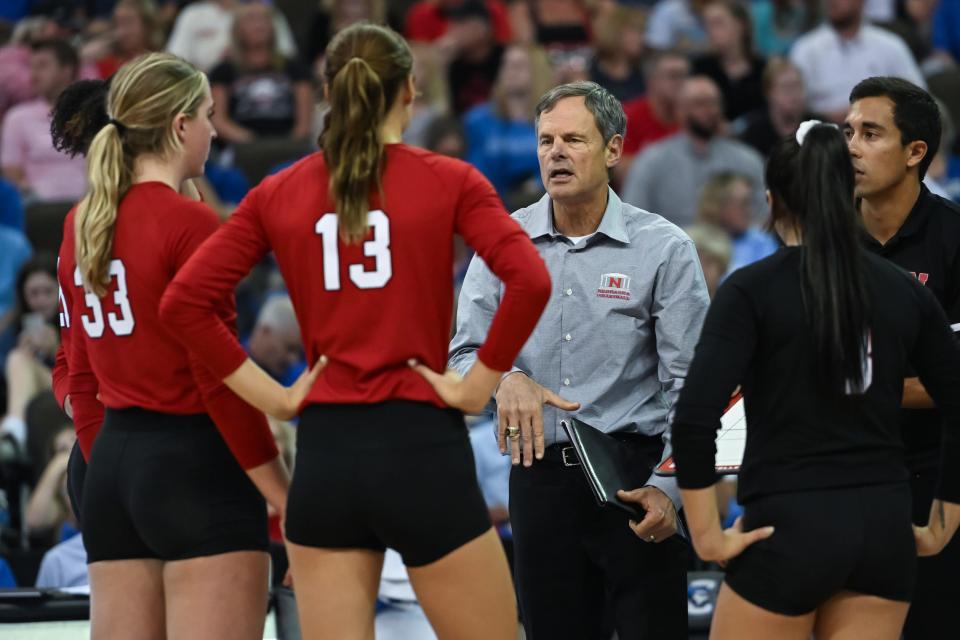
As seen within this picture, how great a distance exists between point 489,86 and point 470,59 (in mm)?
228

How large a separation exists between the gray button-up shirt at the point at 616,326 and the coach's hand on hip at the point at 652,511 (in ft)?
0.55

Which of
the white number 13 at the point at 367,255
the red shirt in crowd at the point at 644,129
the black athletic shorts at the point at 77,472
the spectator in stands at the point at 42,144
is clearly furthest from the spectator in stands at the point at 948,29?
the white number 13 at the point at 367,255

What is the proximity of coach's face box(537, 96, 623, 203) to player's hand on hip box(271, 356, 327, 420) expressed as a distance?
37.8 inches

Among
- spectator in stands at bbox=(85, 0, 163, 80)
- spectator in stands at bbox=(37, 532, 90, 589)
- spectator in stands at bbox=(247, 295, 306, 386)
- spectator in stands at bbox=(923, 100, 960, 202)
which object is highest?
spectator in stands at bbox=(85, 0, 163, 80)

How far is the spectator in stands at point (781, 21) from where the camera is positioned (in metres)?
11.3

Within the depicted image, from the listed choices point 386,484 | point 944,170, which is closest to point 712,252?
point 944,170

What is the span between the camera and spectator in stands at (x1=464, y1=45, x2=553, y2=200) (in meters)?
9.38

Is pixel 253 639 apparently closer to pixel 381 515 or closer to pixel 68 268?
pixel 381 515

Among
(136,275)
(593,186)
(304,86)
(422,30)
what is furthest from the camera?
(422,30)

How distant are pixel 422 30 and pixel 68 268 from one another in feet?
25.0

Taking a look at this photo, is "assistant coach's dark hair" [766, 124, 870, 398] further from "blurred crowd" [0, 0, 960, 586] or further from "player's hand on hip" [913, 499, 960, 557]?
"blurred crowd" [0, 0, 960, 586]

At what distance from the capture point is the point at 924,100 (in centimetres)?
383

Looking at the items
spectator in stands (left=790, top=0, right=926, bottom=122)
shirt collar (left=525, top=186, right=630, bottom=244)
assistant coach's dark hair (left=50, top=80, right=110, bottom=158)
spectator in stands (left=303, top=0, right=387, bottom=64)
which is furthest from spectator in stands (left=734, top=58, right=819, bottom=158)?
assistant coach's dark hair (left=50, top=80, right=110, bottom=158)

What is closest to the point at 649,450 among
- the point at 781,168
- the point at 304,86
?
the point at 781,168
